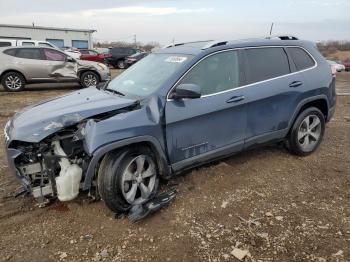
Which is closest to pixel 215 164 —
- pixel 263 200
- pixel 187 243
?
pixel 263 200

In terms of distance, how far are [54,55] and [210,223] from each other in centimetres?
1100

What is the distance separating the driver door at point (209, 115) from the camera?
13.2 feet

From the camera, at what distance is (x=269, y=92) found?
4.79 m

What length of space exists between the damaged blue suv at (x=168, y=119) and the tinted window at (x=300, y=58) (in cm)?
2

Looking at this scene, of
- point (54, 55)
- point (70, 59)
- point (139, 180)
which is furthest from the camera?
point (70, 59)

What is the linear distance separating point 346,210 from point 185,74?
2.31 meters

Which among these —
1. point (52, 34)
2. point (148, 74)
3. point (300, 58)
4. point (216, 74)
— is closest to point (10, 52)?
point (148, 74)

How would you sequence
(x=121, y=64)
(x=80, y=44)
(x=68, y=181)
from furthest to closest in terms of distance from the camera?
(x=80, y=44) < (x=121, y=64) < (x=68, y=181)

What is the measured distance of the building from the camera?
41000mm

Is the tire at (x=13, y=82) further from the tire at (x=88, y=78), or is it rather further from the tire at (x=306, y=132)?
the tire at (x=306, y=132)

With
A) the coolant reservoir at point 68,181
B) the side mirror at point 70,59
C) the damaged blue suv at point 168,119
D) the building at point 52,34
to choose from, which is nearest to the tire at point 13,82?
the side mirror at point 70,59

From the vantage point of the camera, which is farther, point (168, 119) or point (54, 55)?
point (54, 55)

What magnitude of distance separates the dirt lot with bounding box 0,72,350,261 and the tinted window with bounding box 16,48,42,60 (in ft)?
28.4

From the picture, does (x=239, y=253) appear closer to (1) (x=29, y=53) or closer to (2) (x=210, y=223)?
(2) (x=210, y=223)
